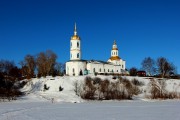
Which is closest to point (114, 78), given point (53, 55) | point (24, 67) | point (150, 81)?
point (150, 81)

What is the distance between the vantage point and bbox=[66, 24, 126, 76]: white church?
87625mm

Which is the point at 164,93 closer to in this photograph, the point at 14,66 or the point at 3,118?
the point at 3,118

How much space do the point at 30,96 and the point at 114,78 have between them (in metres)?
25.0

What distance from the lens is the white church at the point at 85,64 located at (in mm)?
87625

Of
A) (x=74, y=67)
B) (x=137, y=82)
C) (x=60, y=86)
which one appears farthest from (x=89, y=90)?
(x=74, y=67)

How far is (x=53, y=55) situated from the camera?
94.0m

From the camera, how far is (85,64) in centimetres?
9075

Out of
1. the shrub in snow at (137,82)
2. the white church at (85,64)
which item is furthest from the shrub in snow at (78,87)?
the white church at (85,64)

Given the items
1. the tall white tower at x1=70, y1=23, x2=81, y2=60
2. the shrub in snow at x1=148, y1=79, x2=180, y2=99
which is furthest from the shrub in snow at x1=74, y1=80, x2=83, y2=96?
the tall white tower at x1=70, y1=23, x2=81, y2=60

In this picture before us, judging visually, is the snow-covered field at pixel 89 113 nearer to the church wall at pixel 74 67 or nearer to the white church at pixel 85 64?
the church wall at pixel 74 67

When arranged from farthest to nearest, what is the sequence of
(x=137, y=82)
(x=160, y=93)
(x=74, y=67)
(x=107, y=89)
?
1. (x=74, y=67)
2. (x=137, y=82)
3. (x=160, y=93)
4. (x=107, y=89)

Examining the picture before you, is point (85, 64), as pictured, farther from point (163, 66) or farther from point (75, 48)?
point (163, 66)

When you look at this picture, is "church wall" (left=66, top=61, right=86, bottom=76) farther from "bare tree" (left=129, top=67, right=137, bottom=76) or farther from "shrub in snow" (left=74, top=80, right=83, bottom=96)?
"bare tree" (left=129, top=67, right=137, bottom=76)

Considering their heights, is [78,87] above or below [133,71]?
below
